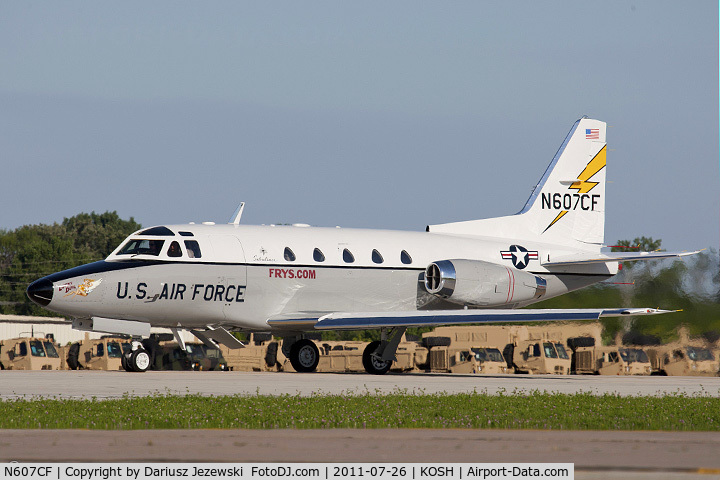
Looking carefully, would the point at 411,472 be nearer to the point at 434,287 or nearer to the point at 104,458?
the point at 104,458

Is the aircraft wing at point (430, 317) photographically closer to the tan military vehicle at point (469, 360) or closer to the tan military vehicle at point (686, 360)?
the tan military vehicle at point (469, 360)

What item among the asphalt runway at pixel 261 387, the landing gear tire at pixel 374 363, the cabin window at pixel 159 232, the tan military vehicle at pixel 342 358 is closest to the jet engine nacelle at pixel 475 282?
the landing gear tire at pixel 374 363

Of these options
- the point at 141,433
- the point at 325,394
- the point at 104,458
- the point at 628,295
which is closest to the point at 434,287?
the point at 628,295

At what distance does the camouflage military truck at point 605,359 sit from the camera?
113 feet

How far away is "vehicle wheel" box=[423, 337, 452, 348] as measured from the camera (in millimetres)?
37250

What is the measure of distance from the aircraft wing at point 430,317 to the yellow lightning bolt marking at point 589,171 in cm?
1065

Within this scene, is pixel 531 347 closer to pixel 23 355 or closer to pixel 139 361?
pixel 139 361

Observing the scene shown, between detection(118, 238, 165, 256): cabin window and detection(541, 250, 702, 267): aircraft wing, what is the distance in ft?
43.4

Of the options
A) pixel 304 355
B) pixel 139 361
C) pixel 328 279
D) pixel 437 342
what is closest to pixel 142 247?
pixel 139 361

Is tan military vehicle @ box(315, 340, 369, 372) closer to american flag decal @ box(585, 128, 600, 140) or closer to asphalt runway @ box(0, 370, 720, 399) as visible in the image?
american flag decal @ box(585, 128, 600, 140)

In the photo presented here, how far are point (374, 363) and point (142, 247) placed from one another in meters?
7.82

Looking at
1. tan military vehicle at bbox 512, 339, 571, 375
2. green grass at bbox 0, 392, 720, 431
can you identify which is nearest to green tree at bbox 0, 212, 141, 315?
tan military vehicle at bbox 512, 339, 571, 375

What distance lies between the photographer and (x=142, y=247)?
28.5 meters

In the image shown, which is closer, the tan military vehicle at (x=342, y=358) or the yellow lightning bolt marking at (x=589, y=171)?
the tan military vehicle at (x=342, y=358)
